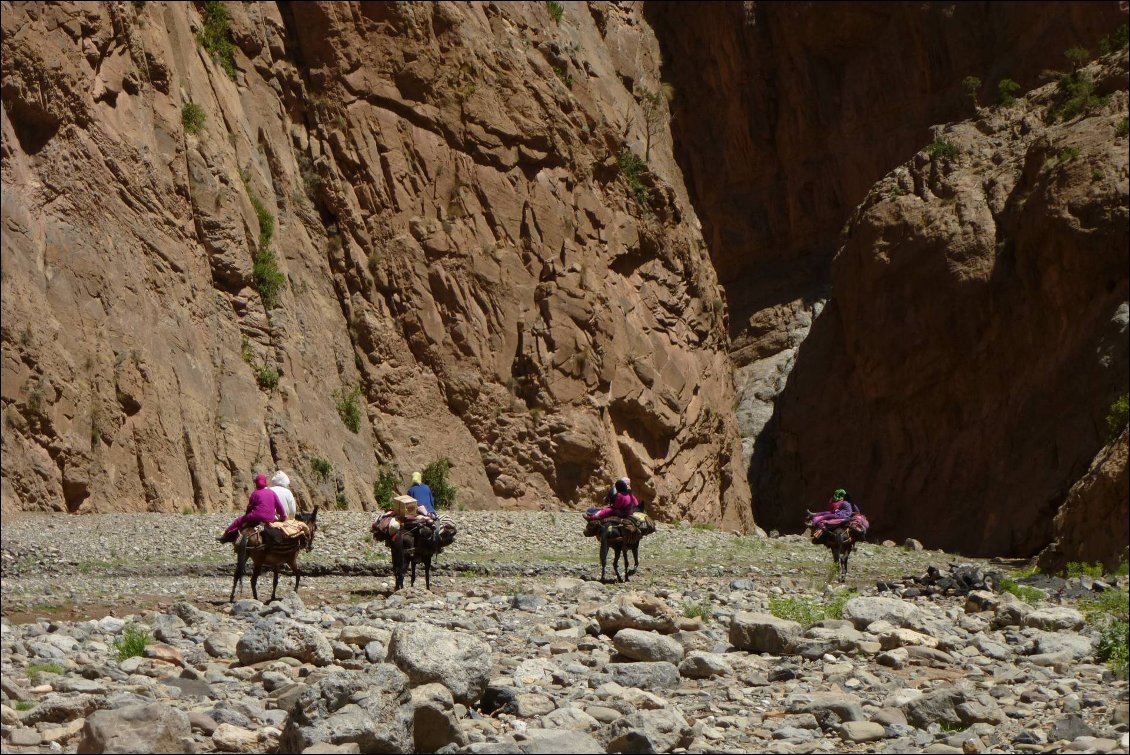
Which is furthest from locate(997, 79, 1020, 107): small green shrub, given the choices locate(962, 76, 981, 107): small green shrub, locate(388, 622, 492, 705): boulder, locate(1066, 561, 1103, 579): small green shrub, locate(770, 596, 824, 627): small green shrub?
locate(388, 622, 492, 705): boulder

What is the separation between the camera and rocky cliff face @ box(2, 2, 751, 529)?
27000 mm

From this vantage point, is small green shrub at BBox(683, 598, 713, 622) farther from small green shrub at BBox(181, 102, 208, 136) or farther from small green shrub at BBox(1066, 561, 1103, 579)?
Answer: small green shrub at BBox(181, 102, 208, 136)

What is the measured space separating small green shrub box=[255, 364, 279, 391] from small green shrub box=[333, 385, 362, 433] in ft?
11.4

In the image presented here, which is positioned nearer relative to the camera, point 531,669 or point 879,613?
point 531,669

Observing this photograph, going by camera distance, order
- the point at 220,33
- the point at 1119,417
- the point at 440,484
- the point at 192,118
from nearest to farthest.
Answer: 1. the point at 192,118
2. the point at 1119,417
3. the point at 440,484
4. the point at 220,33

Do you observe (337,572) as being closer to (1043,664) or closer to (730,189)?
(1043,664)

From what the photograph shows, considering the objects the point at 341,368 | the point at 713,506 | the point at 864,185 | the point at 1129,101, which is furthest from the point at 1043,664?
the point at 864,185

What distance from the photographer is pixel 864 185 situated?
7075 centimetres

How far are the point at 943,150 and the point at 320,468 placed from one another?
1300 inches

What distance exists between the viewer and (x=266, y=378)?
32312 millimetres

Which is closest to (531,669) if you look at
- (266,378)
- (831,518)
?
(831,518)

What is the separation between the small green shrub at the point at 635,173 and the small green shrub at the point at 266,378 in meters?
18.4

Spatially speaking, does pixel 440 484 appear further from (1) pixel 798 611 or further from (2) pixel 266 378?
(1) pixel 798 611

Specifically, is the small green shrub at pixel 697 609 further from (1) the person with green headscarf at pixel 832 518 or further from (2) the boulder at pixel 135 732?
(2) the boulder at pixel 135 732
